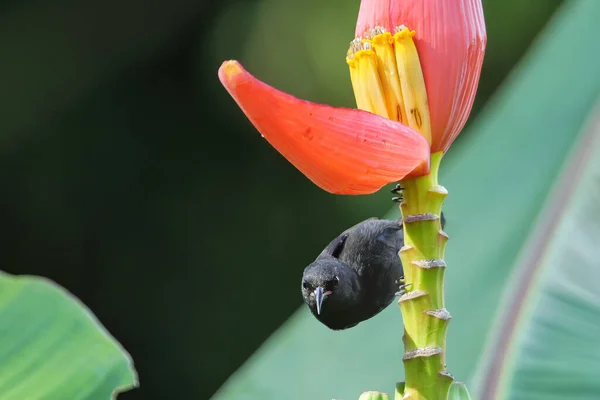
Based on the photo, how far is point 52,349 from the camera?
0.73 meters

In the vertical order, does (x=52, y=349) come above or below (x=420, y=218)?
below

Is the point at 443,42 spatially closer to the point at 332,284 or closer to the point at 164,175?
the point at 332,284

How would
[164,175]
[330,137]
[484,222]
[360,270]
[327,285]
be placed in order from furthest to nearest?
[164,175] → [484,222] → [327,285] → [360,270] → [330,137]

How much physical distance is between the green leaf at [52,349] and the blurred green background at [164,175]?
1423 mm

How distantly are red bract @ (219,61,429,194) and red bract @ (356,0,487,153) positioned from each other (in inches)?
1.4

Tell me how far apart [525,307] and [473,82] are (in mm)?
352

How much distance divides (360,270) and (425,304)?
21cm

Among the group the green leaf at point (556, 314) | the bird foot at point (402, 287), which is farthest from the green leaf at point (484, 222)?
the bird foot at point (402, 287)

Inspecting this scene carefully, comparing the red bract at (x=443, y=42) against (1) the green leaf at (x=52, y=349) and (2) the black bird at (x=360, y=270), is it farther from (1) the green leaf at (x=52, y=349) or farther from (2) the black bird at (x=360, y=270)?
(1) the green leaf at (x=52, y=349)

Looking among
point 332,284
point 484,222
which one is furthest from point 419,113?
point 484,222

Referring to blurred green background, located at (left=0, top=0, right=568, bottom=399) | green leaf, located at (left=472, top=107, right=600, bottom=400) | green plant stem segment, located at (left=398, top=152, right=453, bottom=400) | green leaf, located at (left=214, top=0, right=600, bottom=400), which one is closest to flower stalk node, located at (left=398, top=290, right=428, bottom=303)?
green plant stem segment, located at (left=398, top=152, right=453, bottom=400)

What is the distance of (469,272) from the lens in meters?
1.04

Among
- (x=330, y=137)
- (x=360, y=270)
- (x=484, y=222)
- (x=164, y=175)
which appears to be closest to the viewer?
(x=330, y=137)

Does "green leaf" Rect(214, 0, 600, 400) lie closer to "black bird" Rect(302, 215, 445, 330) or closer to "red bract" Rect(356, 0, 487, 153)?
"black bird" Rect(302, 215, 445, 330)
